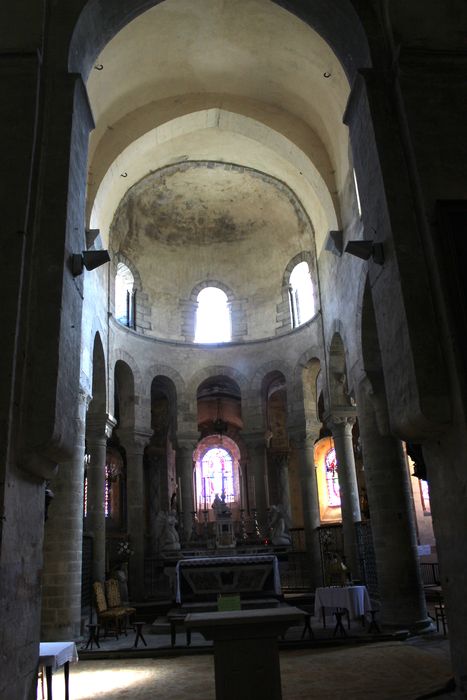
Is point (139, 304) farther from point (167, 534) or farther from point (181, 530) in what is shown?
point (181, 530)

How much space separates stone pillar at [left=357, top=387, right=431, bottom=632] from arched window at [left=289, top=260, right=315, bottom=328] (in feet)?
24.8

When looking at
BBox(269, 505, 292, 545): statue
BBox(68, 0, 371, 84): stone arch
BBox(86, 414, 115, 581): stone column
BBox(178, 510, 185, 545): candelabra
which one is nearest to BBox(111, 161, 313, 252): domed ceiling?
BBox(86, 414, 115, 581): stone column

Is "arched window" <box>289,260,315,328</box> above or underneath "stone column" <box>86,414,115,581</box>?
above

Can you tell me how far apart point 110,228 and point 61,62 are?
9479 mm

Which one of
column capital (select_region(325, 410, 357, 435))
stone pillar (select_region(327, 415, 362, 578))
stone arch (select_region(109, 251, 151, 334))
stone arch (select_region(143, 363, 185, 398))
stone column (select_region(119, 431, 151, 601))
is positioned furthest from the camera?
stone arch (select_region(109, 251, 151, 334))

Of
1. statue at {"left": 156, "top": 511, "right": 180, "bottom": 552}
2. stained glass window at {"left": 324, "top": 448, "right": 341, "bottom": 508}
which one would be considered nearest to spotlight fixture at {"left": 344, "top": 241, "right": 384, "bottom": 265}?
statue at {"left": 156, "top": 511, "right": 180, "bottom": 552}

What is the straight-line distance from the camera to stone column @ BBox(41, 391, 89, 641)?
35.9 ft

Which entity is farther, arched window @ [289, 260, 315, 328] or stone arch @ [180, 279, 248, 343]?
stone arch @ [180, 279, 248, 343]

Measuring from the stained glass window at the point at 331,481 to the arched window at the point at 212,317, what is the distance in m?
11.3

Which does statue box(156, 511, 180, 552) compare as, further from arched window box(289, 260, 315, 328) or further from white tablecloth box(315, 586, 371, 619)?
arched window box(289, 260, 315, 328)

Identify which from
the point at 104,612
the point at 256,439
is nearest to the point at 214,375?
the point at 256,439

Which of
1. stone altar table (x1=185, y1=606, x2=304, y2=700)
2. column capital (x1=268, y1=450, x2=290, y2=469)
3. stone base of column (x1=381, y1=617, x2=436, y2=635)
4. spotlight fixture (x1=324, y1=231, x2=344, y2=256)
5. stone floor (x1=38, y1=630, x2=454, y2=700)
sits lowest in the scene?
stone floor (x1=38, y1=630, x2=454, y2=700)

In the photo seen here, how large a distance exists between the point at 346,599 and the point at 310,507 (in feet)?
21.5

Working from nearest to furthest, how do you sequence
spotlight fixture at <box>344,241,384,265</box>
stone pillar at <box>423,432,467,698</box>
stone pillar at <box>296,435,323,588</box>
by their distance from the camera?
stone pillar at <box>423,432,467,698</box> → spotlight fixture at <box>344,241,384,265</box> → stone pillar at <box>296,435,323,588</box>
